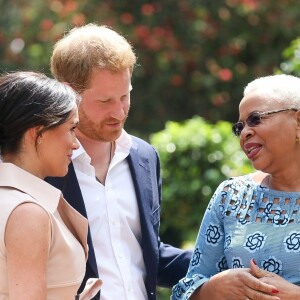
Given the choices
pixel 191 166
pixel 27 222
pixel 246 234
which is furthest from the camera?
pixel 191 166

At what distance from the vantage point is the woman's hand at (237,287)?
3939mm

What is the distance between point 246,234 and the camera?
4.12m

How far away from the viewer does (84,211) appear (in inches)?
170

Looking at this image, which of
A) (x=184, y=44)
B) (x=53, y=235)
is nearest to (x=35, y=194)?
(x=53, y=235)

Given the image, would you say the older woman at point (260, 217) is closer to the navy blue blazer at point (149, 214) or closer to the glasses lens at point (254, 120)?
the glasses lens at point (254, 120)

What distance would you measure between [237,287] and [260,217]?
1.01ft

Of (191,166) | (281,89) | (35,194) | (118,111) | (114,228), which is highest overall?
(281,89)

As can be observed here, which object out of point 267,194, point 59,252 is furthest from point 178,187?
point 59,252

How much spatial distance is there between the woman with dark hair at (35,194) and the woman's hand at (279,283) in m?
0.72

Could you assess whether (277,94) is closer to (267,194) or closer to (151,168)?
(267,194)

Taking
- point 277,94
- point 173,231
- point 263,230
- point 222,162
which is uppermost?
point 277,94

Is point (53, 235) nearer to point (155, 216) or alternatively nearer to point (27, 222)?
point (27, 222)

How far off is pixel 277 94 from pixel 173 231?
4.36 meters

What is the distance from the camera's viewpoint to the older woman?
4.01m
